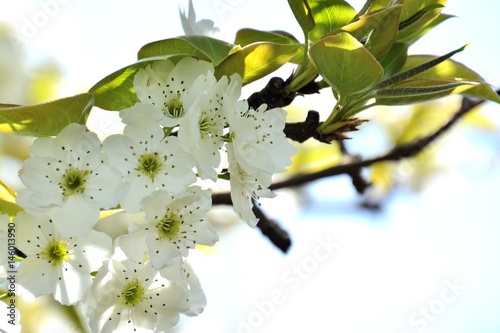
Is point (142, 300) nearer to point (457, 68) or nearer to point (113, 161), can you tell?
point (113, 161)

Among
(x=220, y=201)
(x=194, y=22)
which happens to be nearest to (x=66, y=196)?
(x=194, y=22)

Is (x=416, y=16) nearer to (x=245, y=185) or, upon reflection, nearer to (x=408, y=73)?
(x=408, y=73)

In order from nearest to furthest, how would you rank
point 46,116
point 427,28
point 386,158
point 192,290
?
point 46,116 → point 192,290 → point 427,28 → point 386,158

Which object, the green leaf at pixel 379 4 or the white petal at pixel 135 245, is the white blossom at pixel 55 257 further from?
the green leaf at pixel 379 4

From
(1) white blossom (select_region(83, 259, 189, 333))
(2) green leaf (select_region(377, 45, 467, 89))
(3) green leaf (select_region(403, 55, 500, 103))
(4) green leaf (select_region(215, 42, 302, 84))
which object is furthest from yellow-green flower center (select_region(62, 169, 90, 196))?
(3) green leaf (select_region(403, 55, 500, 103))

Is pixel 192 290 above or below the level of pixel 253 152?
below

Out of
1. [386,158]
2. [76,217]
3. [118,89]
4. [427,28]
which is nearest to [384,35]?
[427,28]
